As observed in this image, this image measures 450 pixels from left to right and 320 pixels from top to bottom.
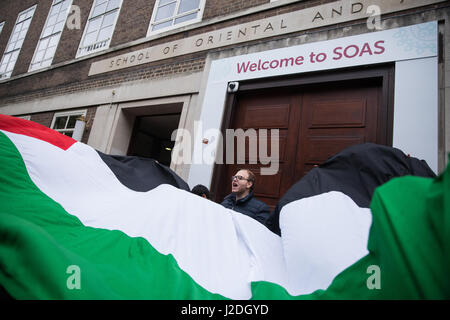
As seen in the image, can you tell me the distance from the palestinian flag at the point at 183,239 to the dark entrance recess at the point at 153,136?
437cm

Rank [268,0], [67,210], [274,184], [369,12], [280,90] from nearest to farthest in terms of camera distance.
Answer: [67,210] → [369,12] → [274,184] → [280,90] → [268,0]

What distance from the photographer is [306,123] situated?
13.7 ft

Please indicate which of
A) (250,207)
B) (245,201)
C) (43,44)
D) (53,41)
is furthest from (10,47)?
(250,207)

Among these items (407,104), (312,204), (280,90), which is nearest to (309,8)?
(280,90)

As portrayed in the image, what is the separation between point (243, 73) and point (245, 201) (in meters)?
2.62

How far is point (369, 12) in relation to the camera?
3.83 metres

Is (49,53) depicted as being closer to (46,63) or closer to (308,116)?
(46,63)

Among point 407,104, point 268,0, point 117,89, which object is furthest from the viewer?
point 117,89

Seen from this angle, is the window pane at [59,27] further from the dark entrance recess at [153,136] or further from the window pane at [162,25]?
the dark entrance recess at [153,136]

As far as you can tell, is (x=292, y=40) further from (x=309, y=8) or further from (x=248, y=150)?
(x=248, y=150)

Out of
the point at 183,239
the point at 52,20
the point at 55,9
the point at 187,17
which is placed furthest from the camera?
the point at 55,9

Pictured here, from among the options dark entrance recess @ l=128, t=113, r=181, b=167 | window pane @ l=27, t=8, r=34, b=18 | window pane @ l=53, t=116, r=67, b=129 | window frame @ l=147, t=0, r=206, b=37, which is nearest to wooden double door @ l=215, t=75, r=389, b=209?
dark entrance recess @ l=128, t=113, r=181, b=167

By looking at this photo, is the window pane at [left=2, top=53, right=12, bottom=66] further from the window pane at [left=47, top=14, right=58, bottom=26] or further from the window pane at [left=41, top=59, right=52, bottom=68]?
the window pane at [left=41, top=59, right=52, bottom=68]

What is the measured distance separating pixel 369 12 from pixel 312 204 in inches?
148
